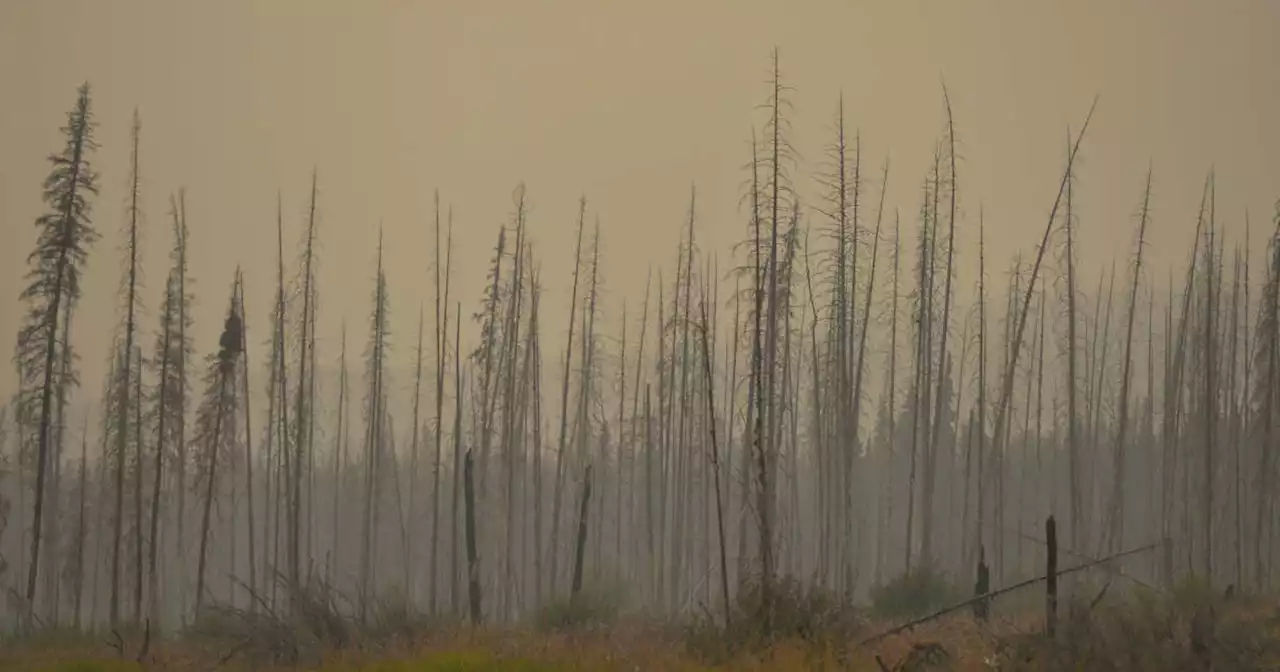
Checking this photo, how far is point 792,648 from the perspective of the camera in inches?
454

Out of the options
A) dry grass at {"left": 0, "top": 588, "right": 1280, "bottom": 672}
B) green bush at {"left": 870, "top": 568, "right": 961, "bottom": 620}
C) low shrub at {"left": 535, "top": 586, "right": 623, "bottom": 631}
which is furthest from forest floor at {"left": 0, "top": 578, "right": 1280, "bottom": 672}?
green bush at {"left": 870, "top": 568, "right": 961, "bottom": 620}

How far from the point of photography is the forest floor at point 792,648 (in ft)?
31.3

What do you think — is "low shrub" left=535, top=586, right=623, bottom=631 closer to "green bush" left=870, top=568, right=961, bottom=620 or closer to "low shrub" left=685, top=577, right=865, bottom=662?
"low shrub" left=685, top=577, right=865, bottom=662

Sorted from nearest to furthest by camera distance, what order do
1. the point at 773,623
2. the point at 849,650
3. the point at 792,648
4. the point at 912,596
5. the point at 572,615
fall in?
the point at 792,648, the point at 849,650, the point at 773,623, the point at 572,615, the point at 912,596

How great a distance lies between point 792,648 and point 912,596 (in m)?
9.62

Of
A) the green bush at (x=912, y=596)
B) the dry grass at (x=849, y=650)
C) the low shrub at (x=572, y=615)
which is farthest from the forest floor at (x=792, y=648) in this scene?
the green bush at (x=912, y=596)

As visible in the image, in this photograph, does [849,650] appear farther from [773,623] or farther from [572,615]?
[572,615]

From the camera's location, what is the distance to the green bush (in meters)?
20.1

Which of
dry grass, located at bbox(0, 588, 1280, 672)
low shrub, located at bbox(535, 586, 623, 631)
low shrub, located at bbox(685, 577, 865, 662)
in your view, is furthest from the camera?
low shrub, located at bbox(535, 586, 623, 631)

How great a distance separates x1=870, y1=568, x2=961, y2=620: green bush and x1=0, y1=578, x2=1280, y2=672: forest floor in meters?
2.91

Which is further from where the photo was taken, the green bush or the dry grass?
the green bush

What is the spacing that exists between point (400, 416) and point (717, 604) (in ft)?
149

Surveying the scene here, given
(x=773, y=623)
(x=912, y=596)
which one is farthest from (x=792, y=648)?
(x=912, y=596)

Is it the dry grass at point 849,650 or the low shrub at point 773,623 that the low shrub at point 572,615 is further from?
the low shrub at point 773,623
